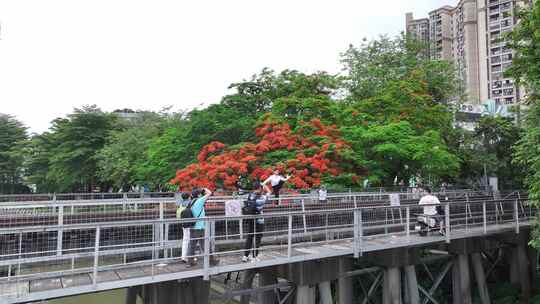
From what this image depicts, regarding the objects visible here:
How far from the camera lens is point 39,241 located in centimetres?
919

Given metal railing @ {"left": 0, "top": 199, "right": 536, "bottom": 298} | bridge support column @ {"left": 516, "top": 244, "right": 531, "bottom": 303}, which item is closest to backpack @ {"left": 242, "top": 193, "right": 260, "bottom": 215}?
metal railing @ {"left": 0, "top": 199, "right": 536, "bottom": 298}

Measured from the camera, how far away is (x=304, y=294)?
8.75m

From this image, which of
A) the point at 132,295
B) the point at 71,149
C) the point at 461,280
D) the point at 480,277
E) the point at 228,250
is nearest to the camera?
the point at 228,250

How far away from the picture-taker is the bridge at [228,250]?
6.27 m

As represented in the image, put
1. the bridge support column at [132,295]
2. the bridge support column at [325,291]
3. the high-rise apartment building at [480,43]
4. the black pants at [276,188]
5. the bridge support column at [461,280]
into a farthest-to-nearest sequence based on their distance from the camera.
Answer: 1. the high-rise apartment building at [480,43]
2. the black pants at [276,188]
3. the bridge support column at [461,280]
4. the bridge support column at [132,295]
5. the bridge support column at [325,291]

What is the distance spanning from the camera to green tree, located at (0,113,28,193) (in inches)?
1576

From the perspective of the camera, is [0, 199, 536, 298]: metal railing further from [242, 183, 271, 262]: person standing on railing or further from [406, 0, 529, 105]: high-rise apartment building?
[406, 0, 529, 105]: high-rise apartment building

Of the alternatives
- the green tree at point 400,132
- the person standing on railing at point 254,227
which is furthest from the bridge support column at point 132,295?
the green tree at point 400,132

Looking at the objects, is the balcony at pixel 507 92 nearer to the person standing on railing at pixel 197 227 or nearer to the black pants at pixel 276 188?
the black pants at pixel 276 188

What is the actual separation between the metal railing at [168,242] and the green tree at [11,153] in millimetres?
35189

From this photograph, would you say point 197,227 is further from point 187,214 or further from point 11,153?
point 11,153

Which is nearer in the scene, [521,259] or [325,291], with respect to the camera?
[325,291]

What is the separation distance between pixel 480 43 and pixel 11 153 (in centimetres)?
7739

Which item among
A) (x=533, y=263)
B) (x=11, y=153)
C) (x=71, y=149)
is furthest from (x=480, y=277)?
(x=11, y=153)
